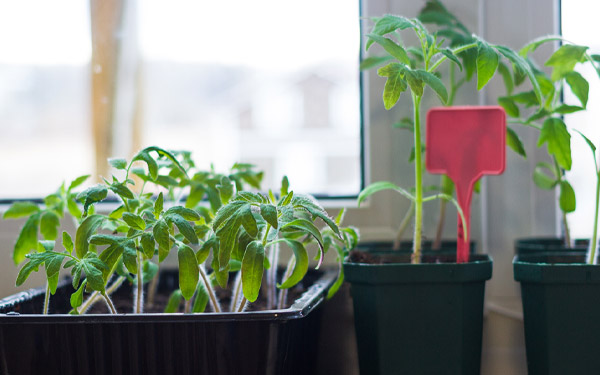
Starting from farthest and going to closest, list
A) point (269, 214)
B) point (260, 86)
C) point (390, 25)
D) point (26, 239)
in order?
1. point (260, 86)
2. point (26, 239)
3. point (390, 25)
4. point (269, 214)

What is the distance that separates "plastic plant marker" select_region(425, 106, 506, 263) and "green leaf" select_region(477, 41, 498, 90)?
118mm

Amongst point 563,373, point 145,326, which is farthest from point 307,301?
point 563,373

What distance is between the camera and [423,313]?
29.7 inches

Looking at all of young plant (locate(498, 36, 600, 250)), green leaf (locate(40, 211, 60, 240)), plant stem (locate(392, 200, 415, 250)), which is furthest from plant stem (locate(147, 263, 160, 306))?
young plant (locate(498, 36, 600, 250))

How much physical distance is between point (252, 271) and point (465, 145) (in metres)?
0.37

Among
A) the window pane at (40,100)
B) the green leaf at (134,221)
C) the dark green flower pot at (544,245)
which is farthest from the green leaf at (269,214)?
the window pane at (40,100)

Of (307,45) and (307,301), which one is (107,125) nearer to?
(307,45)

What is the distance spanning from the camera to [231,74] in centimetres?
118

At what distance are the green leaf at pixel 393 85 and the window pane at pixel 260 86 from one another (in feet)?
1.42

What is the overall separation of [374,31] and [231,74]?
1.58ft

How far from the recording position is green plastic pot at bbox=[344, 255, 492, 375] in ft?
2.44

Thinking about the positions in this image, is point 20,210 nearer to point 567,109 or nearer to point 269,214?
point 269,214

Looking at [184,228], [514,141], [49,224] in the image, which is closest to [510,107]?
[514,141]

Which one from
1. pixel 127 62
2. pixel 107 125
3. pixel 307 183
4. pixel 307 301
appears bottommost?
pixel 307 301
